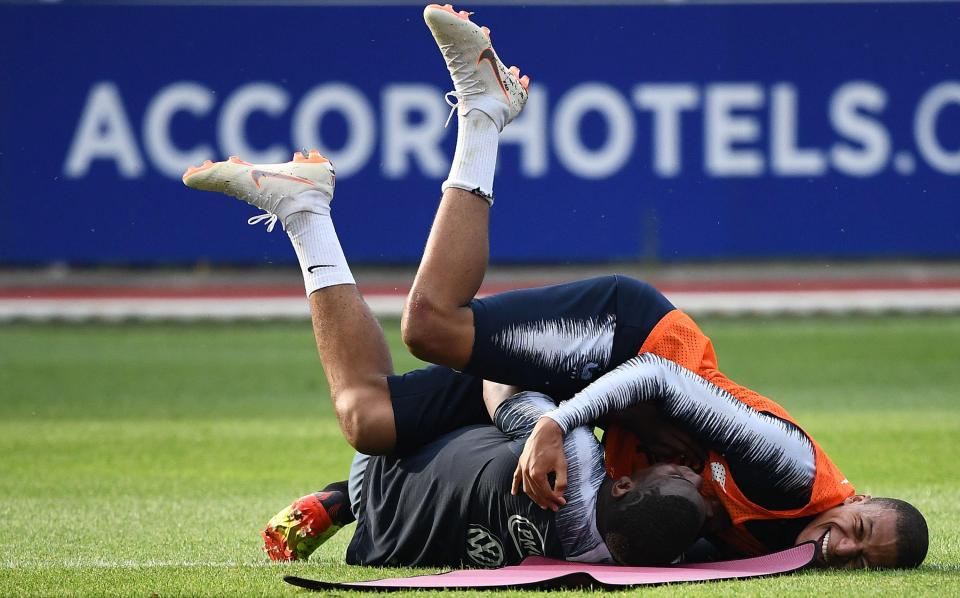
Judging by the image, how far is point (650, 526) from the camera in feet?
13.2

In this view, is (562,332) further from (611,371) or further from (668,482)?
(668,482)

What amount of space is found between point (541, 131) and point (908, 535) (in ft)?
32.3

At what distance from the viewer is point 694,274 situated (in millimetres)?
15586

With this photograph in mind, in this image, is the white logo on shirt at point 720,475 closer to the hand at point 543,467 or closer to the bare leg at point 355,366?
the hand at point 543,467

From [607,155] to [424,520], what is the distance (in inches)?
382

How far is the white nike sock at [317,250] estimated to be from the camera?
4.90 metres

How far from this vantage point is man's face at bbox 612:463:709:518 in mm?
3982

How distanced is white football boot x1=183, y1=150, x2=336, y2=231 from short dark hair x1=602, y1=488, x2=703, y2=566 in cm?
162

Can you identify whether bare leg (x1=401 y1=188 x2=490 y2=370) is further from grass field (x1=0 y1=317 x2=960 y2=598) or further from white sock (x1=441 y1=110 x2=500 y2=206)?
grass field (x1=0 y1=317 x2=960 y2=598)

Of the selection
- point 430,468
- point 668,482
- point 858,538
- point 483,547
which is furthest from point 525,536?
point 858,538

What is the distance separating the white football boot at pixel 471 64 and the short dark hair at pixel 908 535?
1.79 meters

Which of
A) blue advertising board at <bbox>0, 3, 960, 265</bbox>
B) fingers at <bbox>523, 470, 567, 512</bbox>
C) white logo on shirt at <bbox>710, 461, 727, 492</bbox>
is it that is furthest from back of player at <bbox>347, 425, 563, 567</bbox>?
blue advertising board at <bbox>0, 3, 960, 265</bbox>

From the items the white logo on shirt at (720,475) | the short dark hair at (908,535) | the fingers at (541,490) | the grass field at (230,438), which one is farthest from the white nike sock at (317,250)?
the short dark hair at (908,535)

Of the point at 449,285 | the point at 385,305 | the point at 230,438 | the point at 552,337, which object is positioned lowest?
the point at 230,438
